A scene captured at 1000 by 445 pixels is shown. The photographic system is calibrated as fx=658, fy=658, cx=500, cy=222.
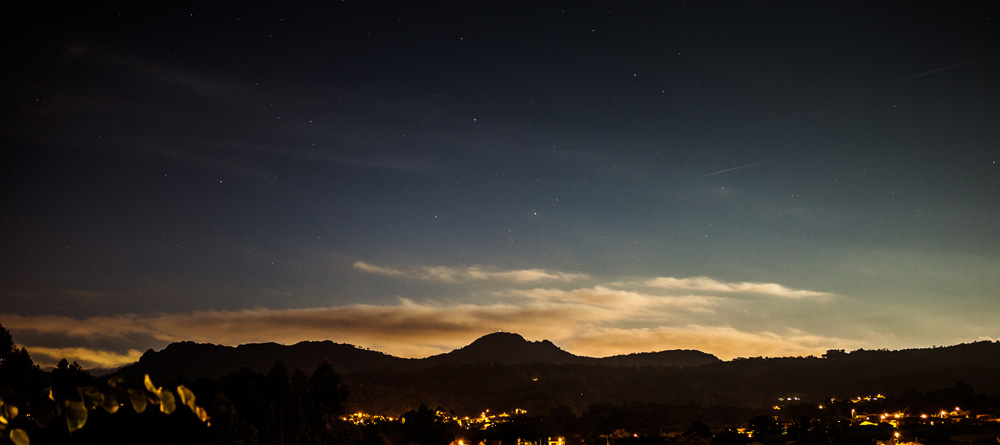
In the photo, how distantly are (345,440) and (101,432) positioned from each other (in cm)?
2400

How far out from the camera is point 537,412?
176625 millimetres

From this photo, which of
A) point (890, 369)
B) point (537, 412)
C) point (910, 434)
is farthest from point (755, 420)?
point (890, 369)

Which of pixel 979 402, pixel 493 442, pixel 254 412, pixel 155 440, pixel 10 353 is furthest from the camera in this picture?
pixel 979 402

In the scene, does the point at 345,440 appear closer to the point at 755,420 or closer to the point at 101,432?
the point at 101,432

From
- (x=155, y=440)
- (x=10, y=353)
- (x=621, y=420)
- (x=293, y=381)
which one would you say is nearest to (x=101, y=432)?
(x=155, y=440)

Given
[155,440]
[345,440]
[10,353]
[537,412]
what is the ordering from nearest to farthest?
1. [10,353]
2. [155,440]
3. [345,440]
4. [537,412]

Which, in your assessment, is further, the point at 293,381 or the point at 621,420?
the point at 621,420

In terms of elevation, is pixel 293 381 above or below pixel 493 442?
above

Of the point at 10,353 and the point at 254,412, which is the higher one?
the point at 10,353

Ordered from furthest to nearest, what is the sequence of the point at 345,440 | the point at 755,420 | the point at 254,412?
the point at 755,420, the point at 345,440, the point at 254,412

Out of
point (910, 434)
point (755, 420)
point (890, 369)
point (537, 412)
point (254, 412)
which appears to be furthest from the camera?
point (890, 369)

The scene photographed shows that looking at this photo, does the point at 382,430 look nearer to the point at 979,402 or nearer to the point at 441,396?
the point at 979,402

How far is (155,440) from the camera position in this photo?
39.2 metres

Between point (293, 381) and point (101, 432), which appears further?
point (293, 381)
